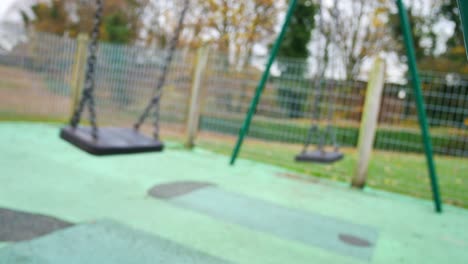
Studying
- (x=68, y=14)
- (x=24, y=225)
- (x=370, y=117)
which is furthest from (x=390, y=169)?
(x=68, y=14)

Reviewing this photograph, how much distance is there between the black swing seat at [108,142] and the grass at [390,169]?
6.99ft

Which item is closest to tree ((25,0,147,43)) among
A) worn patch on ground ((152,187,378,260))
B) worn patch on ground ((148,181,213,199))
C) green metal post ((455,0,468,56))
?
worn patch on ground ((148,181,213,199))

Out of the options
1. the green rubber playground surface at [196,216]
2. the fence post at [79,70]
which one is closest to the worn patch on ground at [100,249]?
the green rubber playground surface at [196,216]

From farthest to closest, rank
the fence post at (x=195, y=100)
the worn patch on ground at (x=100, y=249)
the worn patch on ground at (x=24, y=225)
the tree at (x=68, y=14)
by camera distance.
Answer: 1. the tree at (x=68, y=14)
2. the fence post at (x=195, y=100)
3. the worn patch on ground at (x=24, y=225)
4. the worn patch on ground at (x=100, y=249)

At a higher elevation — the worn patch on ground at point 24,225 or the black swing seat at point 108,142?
the black swing seat at point 108,142

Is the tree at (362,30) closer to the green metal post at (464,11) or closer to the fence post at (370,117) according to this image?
the fence post at (370,117)

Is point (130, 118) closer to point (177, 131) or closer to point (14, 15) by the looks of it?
point (177, 131)

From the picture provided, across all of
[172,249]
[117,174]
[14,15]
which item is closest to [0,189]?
[117,174]

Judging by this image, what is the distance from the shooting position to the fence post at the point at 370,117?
3.54 meters

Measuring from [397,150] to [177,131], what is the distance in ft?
9.82

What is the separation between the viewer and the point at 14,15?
26.2m

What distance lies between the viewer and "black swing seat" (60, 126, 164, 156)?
7.52ft

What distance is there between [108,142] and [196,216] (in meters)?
0.94

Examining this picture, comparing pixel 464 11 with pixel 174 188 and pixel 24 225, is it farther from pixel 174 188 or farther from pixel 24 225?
pixel 174 188
